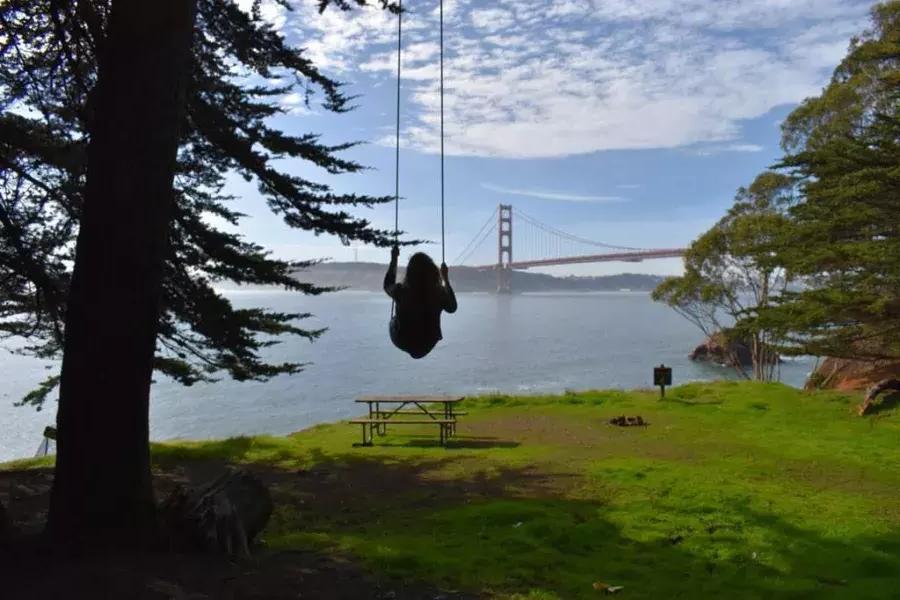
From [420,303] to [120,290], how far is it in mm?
2025

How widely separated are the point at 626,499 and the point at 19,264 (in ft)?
19.3

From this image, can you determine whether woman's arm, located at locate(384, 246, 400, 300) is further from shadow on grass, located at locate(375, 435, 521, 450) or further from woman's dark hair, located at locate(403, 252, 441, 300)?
shadow on grass, located at locate(375, 435, 521, 450)

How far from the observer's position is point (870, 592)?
3.72 metres

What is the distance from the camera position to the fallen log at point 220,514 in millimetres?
3887

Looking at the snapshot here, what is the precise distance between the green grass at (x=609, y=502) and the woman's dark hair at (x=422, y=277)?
178cm

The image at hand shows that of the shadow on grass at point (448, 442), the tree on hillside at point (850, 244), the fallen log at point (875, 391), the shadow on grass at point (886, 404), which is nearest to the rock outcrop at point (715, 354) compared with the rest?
the tree on hillside at point (850, 244)

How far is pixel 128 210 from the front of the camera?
12.2 feet

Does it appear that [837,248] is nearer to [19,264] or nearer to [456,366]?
[19,264]

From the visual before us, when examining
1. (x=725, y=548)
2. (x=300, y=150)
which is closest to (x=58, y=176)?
(x=300, y=150)

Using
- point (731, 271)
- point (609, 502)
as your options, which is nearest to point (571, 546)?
point (609, 502)

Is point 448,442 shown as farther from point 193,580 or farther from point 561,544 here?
point 193,580

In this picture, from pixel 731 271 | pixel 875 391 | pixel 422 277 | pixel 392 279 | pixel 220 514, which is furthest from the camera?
pixel 731 271

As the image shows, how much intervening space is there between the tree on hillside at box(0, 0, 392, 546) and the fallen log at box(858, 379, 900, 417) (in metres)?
9.12

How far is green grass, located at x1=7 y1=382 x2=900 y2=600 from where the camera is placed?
4109 mm
